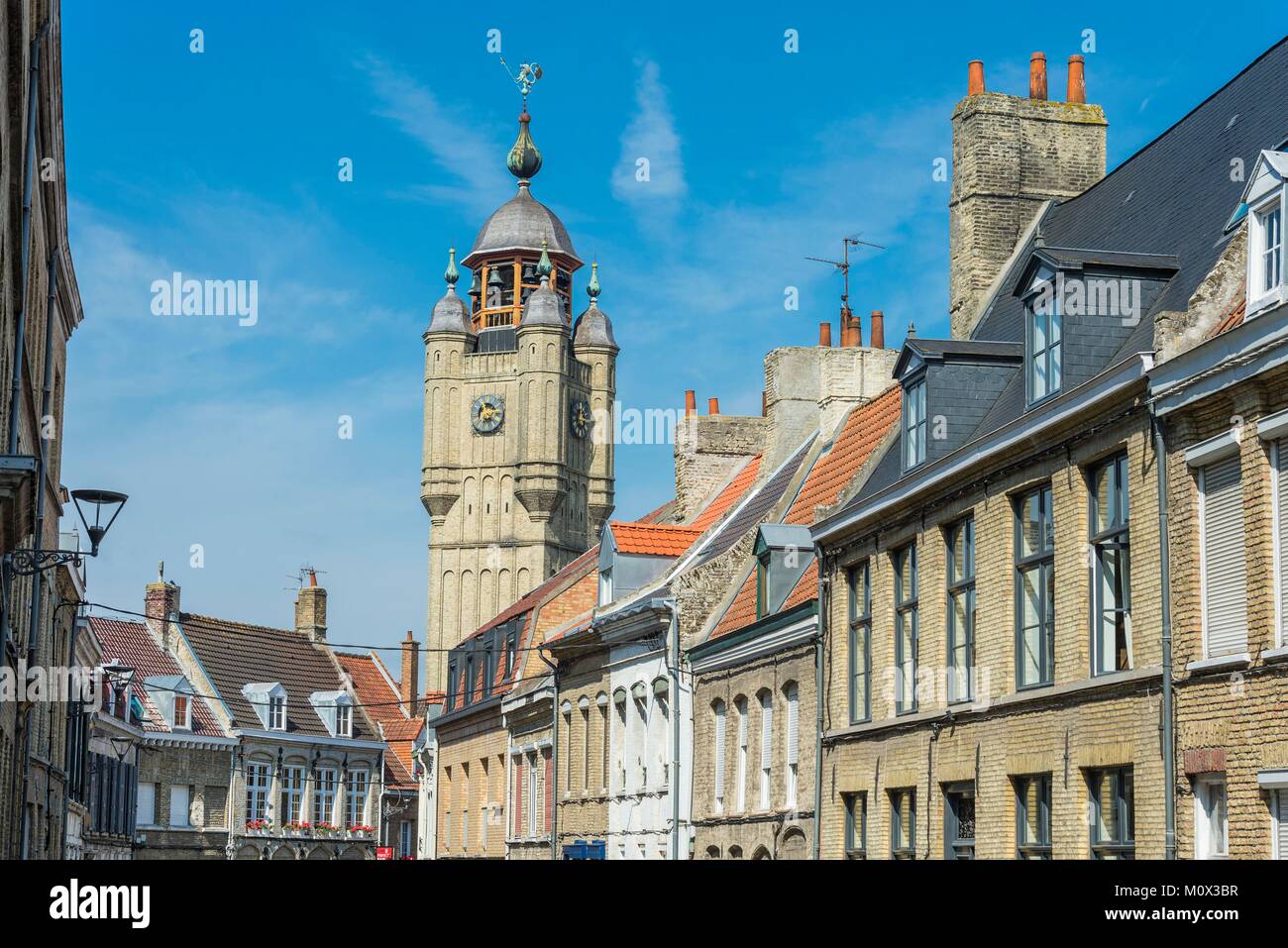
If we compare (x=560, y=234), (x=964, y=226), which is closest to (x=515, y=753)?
(x=964, y=226)

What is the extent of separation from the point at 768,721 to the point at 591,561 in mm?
22313

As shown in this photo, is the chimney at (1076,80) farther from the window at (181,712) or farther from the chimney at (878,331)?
the window at (181,712)

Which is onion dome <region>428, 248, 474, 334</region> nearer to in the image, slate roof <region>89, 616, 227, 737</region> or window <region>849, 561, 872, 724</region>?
slate roof <region>89, 616, 227, 737</region>

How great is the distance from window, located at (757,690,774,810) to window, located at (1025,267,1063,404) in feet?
30.1

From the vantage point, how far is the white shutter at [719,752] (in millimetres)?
30250

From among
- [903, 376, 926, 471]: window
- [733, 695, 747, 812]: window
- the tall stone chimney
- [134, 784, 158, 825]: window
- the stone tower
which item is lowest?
[134, 784, 158, 825]: window

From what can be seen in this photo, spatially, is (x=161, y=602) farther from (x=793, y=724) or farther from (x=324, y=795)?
(x=793, y=724)

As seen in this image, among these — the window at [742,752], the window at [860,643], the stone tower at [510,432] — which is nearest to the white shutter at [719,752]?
the window at [742,752]

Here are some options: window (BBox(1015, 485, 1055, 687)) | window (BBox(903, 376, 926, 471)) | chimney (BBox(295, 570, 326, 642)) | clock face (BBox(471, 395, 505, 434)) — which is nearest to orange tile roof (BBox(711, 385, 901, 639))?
window (BBox(903, 376, 926, 471))

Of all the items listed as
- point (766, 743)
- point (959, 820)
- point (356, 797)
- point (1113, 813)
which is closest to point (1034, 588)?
point (1113, 813)

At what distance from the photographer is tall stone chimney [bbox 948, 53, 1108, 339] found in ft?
90.1

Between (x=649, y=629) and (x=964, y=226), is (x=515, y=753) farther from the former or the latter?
(x=964, y=226)
